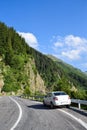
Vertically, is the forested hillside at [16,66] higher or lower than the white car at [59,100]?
higher

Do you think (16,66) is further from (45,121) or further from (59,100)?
(45,121)

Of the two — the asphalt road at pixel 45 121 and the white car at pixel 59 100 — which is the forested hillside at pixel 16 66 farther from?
the asphalt road at pixel 45 121

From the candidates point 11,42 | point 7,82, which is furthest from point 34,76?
point 7,82

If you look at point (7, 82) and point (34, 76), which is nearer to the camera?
point (7, 82)

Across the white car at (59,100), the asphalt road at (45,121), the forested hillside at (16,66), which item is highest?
the forested hillside at (16,66)

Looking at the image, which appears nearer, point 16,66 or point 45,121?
point 45,121

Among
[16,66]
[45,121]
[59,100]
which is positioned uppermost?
[16,66]

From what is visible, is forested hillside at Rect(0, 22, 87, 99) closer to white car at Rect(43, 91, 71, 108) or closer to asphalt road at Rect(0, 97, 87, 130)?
white car at Rect(43, 91, 71, 108)

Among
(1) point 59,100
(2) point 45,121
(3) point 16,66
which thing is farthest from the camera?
(3) point 16,66

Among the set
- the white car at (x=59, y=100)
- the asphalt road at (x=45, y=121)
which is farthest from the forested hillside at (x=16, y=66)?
the asphalt road at (x=45, y=121)

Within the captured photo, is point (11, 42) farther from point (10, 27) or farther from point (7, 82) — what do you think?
point (7, 82)

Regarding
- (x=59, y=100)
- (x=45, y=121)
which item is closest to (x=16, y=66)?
(x=59, y=100)

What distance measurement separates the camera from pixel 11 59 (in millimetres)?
125375

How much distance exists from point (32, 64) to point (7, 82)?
1183 inches
